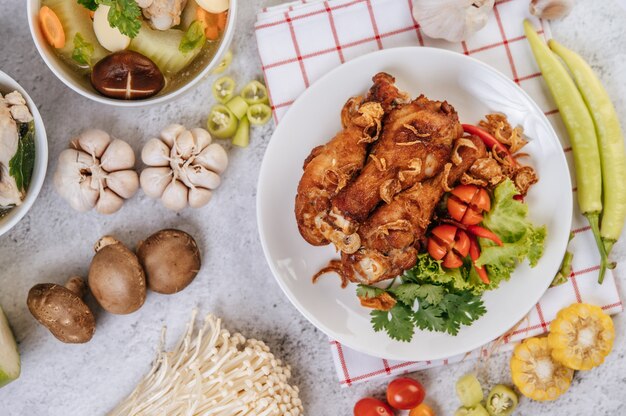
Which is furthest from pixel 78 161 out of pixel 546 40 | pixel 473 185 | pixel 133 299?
pixel 546 40

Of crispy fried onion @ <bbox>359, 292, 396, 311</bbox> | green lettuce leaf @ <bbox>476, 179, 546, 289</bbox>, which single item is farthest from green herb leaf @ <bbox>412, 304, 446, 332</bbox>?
green lettuce leaf @ <bbox>476, 179, 546, 289</bbox>

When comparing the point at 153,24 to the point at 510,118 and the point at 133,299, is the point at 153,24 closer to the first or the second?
the point at 133,299

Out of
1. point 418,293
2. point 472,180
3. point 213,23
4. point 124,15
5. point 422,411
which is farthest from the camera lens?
point 422,411

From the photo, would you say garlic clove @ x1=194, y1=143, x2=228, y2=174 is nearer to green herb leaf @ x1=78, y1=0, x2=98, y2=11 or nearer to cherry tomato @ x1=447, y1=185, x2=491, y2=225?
green herb leaf @ x1=78, y1=0, x2=98, y2=11

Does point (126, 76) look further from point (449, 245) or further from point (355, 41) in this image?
point (449, 245)

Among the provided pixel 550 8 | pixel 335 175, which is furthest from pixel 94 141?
pixel 550 8

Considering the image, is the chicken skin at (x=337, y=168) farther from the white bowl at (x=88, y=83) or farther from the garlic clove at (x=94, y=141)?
the garlic clove at (x=94, y=141)

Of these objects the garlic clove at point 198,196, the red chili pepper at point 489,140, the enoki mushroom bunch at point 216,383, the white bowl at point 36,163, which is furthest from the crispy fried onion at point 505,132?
the white bowl at point 36,163
